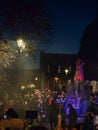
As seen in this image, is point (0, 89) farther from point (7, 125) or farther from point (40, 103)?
point (7, 125)

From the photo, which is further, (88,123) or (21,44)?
(21,44)

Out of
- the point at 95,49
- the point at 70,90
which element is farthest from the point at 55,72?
the point at 70,90

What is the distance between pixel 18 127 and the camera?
1112 centimetres

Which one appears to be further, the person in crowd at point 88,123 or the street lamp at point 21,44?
the street lamp at point 21,44

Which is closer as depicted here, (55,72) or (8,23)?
(8,23)

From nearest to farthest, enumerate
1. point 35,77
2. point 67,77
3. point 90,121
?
point 90,121 < point 67,77 < point 35,77

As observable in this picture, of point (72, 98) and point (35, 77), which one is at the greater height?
point (35, 77)

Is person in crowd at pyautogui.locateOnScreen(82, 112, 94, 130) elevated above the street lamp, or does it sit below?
below

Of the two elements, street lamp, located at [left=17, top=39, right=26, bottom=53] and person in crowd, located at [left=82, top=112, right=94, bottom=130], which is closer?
person in crowd, located at [left=82, top=112, right=94, bottom=130]

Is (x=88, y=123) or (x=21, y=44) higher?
(x=21, y=44)

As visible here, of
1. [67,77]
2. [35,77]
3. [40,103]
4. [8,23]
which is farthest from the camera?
[35,77]

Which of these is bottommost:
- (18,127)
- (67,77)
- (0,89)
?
(18,127)

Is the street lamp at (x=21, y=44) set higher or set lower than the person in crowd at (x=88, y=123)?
higher

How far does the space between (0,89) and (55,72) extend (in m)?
72.2
